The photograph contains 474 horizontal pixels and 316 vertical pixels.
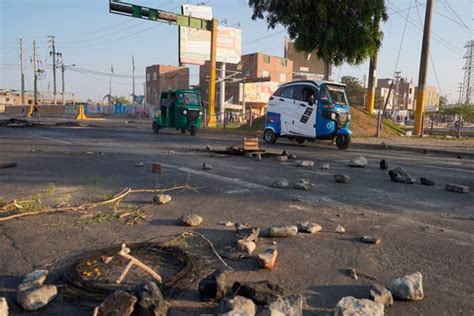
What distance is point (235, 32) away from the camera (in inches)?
1750

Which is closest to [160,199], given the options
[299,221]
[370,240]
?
[299,221]

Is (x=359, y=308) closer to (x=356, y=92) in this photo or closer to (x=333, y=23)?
(x=333, y=23)

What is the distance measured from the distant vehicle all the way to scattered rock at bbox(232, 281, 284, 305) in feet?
40.0

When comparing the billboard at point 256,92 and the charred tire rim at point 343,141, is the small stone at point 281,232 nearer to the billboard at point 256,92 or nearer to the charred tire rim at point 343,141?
the charred tire rim at point 343,141

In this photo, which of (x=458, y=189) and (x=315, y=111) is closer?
(x=458, y=189)

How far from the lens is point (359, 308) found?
2.34m

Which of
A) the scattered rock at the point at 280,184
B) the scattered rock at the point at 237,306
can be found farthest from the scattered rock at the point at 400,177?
the scattered rock at the point at 237,306

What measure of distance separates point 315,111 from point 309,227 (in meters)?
10.8

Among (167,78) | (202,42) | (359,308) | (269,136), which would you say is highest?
(202,42)

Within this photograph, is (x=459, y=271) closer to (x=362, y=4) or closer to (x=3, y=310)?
(x=3, y=310)

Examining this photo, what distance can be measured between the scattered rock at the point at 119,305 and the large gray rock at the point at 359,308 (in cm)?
123

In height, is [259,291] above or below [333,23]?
below

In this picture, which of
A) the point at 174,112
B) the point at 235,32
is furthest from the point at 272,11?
the point at 235,32

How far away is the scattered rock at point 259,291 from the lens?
258 cm
